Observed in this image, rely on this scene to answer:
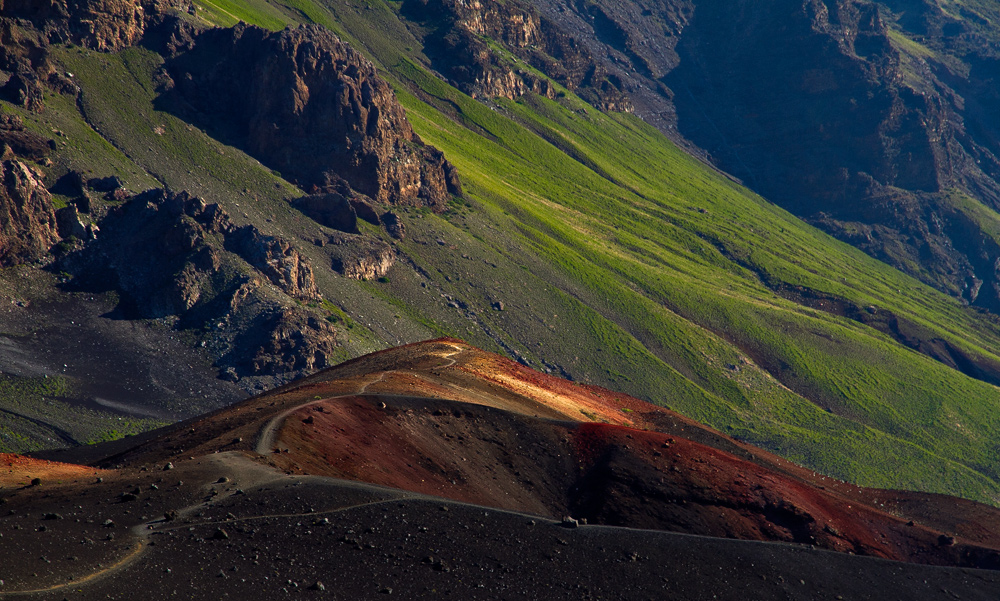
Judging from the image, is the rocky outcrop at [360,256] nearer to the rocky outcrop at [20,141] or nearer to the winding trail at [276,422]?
the rocky outcrop at [20,141]

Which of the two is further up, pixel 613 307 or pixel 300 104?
pixel 300 104

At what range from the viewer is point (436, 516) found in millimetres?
28562

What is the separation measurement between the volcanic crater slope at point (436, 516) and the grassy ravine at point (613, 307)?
59890 millimetres

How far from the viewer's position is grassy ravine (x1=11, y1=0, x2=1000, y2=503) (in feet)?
361

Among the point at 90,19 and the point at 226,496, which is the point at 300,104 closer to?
the point at 90,19

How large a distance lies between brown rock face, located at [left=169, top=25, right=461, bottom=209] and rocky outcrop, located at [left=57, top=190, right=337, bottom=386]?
27174 millimetres

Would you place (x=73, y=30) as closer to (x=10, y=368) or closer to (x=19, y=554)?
(x=10, y=368)

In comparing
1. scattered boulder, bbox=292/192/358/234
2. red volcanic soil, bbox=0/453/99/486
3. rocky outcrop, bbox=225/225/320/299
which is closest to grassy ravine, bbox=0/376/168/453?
rocky outcrop, bbox=225/225/320/299

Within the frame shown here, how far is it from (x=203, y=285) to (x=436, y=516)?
237ft

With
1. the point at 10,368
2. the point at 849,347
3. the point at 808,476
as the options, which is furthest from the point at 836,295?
the point at 10,368

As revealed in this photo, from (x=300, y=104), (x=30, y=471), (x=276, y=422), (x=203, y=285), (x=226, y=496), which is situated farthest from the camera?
(x=300, y=104)

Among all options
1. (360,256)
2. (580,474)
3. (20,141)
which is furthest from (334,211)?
(580,474)

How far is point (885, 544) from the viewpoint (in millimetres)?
42500

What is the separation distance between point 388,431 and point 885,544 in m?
27.9
